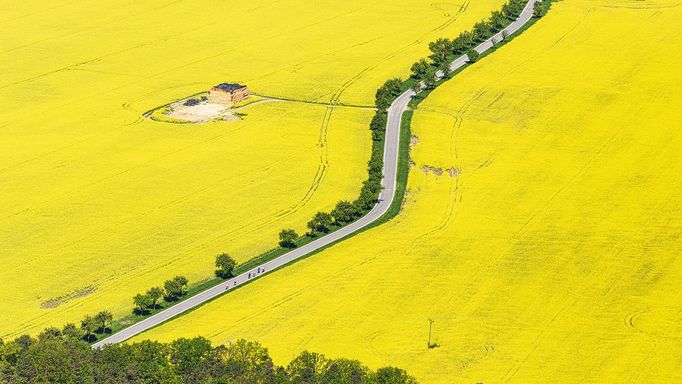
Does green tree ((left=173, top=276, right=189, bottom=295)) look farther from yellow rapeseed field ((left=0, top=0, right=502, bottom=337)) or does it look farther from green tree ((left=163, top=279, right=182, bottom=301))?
yellow rapeseed field ((left=0, top=0, right=502, bottom=337))

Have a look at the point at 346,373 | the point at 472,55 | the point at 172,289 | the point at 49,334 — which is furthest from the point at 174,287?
the point at 472,55

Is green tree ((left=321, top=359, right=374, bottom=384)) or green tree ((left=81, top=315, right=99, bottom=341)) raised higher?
green tree ((left=81, top=315, right=99, bottom=341))

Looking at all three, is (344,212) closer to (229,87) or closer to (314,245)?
(314,245)

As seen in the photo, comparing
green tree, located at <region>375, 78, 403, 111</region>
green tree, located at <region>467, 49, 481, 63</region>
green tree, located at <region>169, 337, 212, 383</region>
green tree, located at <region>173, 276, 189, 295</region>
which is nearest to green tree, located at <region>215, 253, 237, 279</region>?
green tree, located at <region>173, 276, 189, 295</region>

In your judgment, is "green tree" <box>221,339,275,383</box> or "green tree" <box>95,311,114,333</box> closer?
"green tree" <box>221,339,275,383</box>

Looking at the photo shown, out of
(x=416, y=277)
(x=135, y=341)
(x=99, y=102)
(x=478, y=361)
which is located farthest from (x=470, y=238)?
(x=99, y=102)

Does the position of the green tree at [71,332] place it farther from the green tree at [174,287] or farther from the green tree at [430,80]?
the green tree at [430,80]

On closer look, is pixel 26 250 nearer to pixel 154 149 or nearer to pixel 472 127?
pixel 154 149
